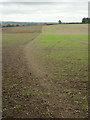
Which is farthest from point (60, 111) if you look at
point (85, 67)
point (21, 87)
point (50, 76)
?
point (85, 67)

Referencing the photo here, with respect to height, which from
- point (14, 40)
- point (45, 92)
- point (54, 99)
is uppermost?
point (14, 40)

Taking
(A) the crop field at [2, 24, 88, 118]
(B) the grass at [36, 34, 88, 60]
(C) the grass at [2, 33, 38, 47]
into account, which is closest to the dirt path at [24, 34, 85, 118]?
(A) the crop field at [2, 24, 88, 118]

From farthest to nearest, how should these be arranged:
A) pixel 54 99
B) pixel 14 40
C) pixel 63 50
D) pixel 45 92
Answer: pixel 14 40, pixel 63 50, pixel 45 92, pixel 54 99

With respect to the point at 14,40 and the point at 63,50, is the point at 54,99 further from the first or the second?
the point at 14,40

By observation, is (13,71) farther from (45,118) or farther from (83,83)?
(45,118)

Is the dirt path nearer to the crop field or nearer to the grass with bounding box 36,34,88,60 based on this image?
the crop field

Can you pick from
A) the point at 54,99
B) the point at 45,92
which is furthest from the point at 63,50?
the point at 54,99

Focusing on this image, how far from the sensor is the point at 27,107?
26.1 ft

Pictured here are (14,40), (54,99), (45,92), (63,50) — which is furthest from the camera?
(14,40)

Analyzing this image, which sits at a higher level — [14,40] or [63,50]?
[14,40]

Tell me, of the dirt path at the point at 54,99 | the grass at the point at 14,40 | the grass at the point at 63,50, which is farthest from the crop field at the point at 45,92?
the grass at the point at 14,40

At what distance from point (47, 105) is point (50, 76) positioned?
4712 mm

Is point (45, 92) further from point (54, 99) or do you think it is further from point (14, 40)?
point (14, 40)

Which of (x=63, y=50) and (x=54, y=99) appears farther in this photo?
(x=63, y=50)
